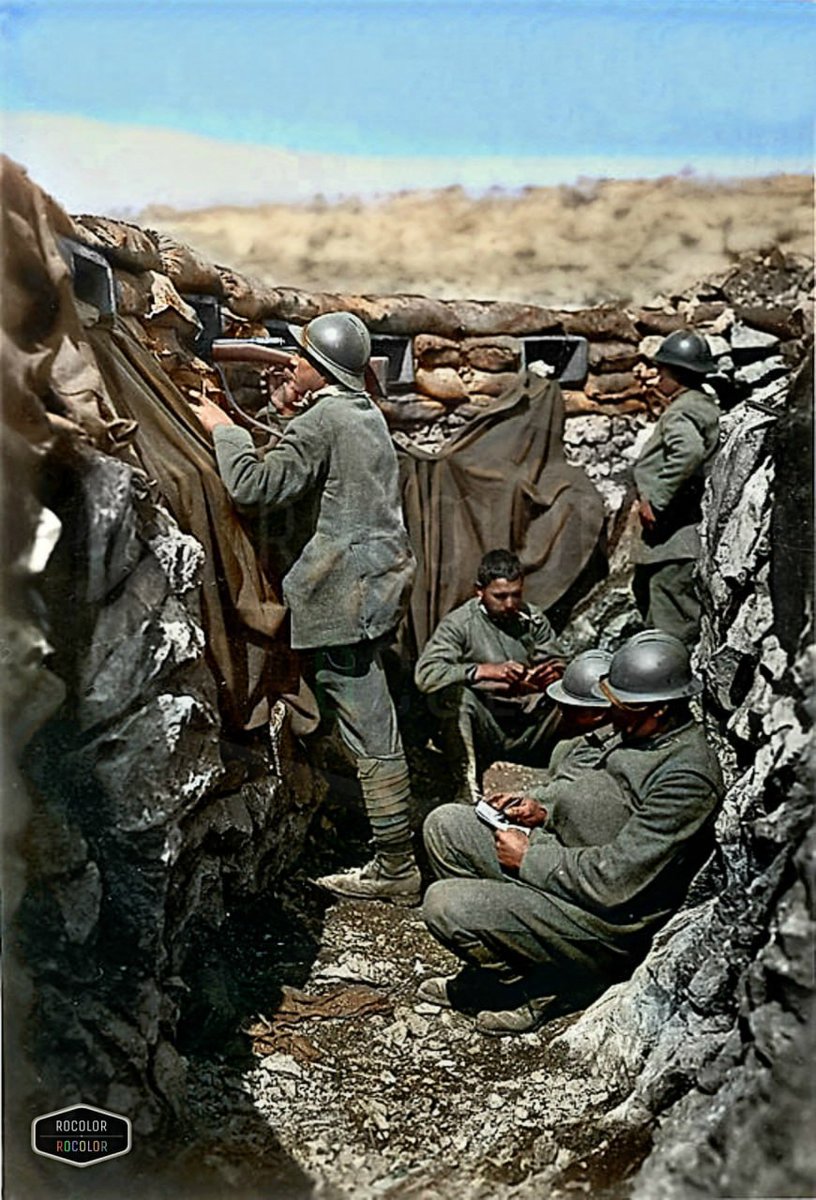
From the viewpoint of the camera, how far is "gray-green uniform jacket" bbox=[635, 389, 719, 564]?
291cm

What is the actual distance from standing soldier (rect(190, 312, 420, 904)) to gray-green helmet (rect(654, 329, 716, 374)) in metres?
0.56

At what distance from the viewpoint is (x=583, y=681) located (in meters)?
2.84

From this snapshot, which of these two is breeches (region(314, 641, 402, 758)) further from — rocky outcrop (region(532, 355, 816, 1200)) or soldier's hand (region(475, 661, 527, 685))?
rocky outcrop (region(532, 355, 816, 1200))

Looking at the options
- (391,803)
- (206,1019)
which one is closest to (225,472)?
(391,803)

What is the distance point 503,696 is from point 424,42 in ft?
4.01

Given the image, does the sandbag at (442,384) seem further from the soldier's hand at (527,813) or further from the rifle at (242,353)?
the soldier's hand at (527,813)

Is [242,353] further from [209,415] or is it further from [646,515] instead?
[646,515]

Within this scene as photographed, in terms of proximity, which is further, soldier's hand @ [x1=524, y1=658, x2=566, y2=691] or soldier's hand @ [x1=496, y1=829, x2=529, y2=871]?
soldier's hand @ [x1=524, y1=658, x2=566, y2=691]

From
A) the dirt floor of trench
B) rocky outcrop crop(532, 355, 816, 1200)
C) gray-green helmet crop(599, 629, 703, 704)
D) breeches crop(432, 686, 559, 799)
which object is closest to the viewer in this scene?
rocky outcrop crop(532, 355, 816, 1200)

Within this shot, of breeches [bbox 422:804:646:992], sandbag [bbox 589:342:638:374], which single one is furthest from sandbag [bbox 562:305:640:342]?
breeches [bbox 422:804:646:992]

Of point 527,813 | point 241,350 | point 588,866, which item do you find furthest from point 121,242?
point 588,866

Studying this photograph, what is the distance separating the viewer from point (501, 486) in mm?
3201

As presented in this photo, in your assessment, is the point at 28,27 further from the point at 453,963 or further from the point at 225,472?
the point at 453,963

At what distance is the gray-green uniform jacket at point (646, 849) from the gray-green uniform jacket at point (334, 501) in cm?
55
